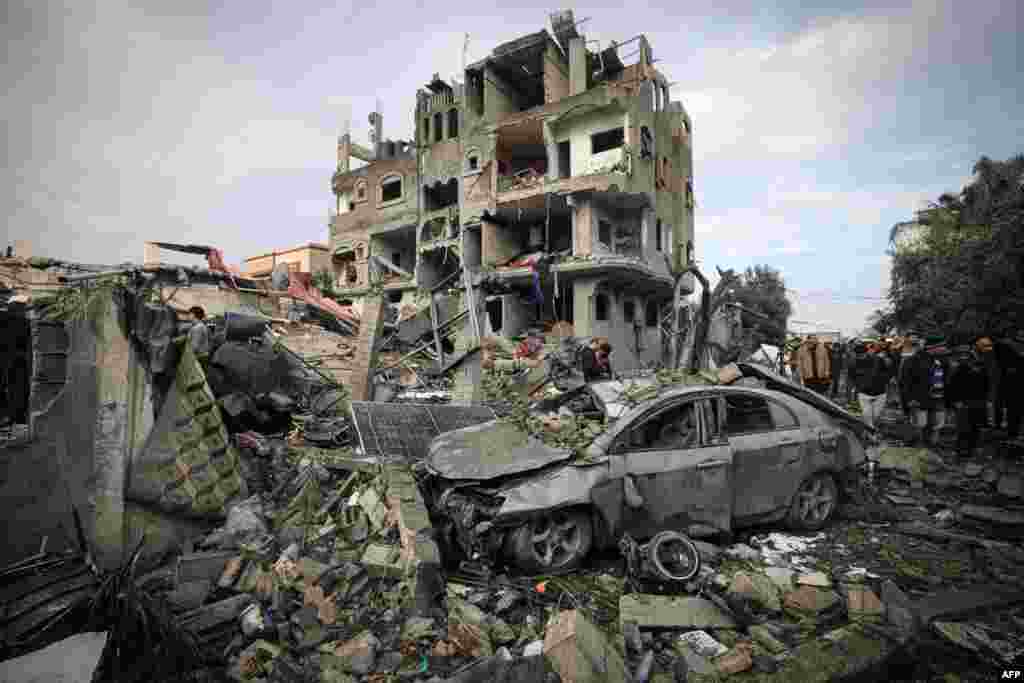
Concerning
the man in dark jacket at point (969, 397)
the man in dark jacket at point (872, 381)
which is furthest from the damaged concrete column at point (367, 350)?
the man in dark jacket at point (969, 397)

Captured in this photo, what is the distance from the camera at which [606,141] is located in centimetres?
2048

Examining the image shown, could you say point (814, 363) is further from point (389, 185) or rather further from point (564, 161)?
point (389, 185)

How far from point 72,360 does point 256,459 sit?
217 cm

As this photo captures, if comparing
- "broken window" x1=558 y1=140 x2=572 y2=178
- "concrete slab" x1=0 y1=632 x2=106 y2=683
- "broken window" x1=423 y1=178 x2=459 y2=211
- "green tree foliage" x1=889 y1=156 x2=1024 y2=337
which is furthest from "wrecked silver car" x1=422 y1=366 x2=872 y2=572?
"broken window" x1=423 y1=178 x2=459 y2=211

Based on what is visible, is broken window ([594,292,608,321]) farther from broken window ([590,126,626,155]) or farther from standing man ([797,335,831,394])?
standing man ([797,335,831,394])

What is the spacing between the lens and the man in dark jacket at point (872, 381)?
8.14 meters

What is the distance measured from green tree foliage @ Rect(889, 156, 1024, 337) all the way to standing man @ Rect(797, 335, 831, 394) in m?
4.72

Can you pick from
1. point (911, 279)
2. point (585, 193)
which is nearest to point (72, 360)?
point (585, 193)

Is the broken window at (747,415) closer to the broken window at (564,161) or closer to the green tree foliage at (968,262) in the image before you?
the green tree foliage at (968,262)

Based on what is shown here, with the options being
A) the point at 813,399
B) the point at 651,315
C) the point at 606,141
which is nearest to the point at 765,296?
the point at 651,315

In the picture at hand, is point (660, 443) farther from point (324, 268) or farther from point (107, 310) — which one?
point (324, 268)

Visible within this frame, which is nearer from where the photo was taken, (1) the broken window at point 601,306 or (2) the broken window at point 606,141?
(1) the broken window at point 601,306

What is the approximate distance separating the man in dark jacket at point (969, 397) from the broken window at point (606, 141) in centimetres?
1575

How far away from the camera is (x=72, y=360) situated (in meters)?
4.35
